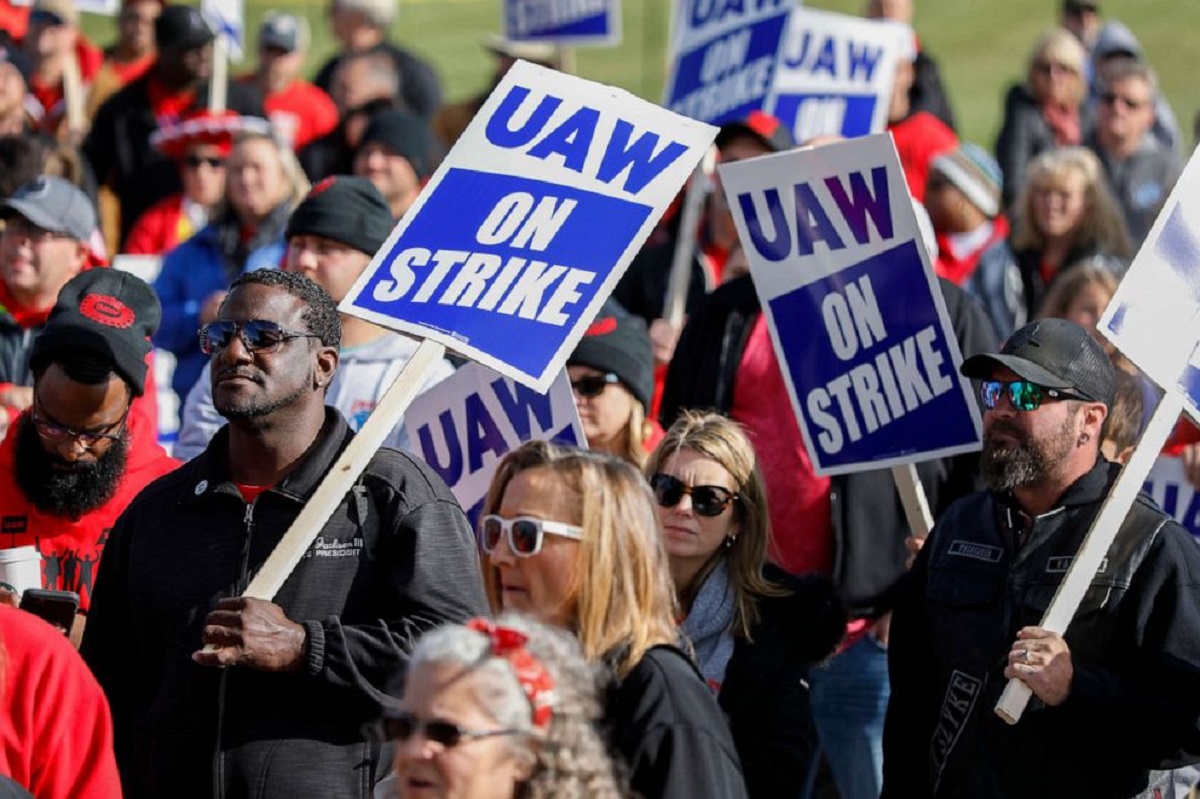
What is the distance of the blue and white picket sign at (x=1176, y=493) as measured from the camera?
7372mm

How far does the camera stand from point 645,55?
26.6 m

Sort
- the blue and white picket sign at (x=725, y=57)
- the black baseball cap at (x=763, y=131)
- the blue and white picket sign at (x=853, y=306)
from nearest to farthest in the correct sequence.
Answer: the blue and white picket sign at (x=853, y=306) < the black baseball cap at (x=763, y=131) < the blue and white picket sign at (x=725, y=57)

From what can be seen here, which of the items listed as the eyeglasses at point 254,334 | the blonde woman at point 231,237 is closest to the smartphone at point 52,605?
the eyeglasses at point 254,334

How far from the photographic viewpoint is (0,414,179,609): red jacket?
591 cm

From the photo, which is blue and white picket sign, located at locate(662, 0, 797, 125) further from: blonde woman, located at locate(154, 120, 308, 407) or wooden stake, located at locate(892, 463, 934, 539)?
wooden stake, located at locate(892, 463, 934, 539)

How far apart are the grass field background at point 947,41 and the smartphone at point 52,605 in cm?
1883

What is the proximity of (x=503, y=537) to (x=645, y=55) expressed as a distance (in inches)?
889

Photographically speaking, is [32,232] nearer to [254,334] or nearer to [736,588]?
[254,334]

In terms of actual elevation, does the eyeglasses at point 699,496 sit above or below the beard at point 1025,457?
below

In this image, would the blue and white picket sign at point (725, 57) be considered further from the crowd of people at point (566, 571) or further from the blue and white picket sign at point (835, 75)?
the crowd of people at point (566, 571)

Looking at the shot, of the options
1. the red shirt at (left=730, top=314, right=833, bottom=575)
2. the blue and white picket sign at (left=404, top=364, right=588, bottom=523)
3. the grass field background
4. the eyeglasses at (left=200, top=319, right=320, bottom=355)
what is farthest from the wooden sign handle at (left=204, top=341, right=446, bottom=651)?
the grass field background

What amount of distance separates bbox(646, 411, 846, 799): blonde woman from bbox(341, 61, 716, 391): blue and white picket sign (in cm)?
Result: 79

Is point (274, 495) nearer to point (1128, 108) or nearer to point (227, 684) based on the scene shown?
point (227, 684)

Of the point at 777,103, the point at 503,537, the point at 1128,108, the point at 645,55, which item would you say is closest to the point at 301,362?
the point at 503,537
